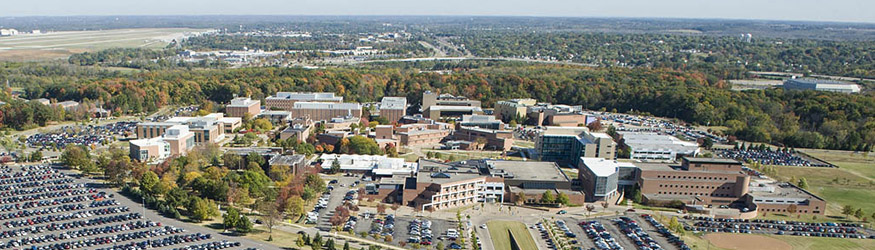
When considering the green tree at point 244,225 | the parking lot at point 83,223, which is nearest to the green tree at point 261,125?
the parking lot at point 83,223

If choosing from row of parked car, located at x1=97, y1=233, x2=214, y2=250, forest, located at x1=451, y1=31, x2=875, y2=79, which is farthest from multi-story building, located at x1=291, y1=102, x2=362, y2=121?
forest, located at x1=451, y1=31, x2=875, y2=79

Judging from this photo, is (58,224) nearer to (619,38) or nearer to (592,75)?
(592,75)

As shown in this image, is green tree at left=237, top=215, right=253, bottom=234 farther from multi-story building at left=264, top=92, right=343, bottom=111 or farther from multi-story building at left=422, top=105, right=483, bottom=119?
multi-story building at left=264, top=92, right=343, bottom=111

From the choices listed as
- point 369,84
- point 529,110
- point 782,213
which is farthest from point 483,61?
point 782,213

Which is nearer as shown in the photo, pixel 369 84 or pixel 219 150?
pixel 219 150

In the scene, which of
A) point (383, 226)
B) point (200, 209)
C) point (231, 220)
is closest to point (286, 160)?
point (200, 209)

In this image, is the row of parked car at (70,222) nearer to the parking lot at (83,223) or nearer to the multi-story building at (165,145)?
the parking lot at (83,223)
